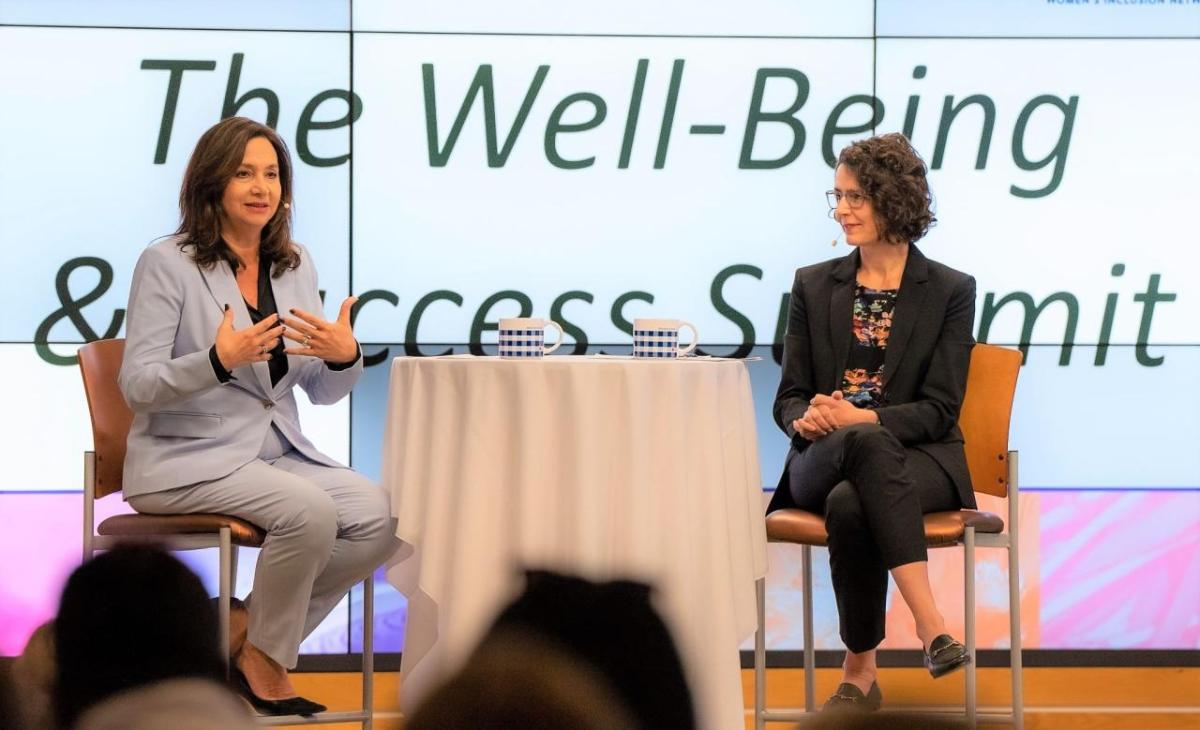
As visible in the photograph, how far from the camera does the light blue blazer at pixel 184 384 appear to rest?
315 cm

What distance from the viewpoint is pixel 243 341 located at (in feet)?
10.1

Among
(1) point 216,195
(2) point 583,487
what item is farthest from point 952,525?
(1) point 216,195

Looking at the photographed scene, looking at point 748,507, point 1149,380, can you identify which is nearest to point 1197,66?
point 1149,380

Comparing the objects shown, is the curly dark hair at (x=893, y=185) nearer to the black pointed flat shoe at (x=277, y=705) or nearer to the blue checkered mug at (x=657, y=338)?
the blue checkered mug at (x=657, y=338)

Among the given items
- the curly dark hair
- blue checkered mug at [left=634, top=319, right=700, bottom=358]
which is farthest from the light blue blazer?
the curly dark hair

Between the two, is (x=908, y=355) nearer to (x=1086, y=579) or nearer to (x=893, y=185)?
(x=893, y=185)

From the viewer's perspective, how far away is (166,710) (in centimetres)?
106

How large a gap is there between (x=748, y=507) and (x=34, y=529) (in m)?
2.40

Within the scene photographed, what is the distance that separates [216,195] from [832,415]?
1.58 meters

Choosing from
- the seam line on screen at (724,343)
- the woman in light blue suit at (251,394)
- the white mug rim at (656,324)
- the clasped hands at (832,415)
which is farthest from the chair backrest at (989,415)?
the woman in light blue suit at (251,394)

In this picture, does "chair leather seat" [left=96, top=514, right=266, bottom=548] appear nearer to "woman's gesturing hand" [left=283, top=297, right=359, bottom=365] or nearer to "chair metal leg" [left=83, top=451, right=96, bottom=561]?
"chair metal leg" [left=83, top=451, right=96, bottom=561]

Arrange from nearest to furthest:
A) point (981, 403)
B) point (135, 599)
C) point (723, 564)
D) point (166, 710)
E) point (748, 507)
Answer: point (166, 710), point (135, 599), point (723, 564), point (748, 507), point (981, 403)

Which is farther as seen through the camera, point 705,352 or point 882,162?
point 705,352

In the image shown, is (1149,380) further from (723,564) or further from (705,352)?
(723,564)
